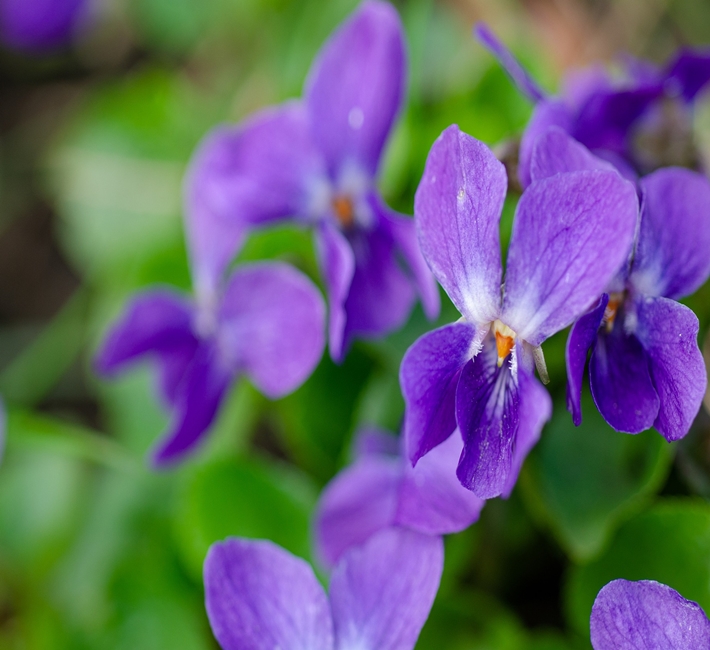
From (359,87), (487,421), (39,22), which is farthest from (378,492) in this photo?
(39,22)

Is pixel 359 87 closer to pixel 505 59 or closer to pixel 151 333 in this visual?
pixel 505 59

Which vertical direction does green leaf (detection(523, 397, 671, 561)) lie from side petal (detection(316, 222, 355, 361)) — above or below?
below

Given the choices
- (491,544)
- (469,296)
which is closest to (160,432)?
(491,544)

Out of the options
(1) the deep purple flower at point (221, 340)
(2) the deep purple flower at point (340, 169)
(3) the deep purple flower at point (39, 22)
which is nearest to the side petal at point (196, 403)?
(1) the deep purple flower at point (221, 340)

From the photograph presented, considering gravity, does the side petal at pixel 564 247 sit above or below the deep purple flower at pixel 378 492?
above

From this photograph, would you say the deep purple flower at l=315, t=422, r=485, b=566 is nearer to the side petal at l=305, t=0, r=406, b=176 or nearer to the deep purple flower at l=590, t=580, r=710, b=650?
the deep purple flower at l=590, t=580, r=710, b=650

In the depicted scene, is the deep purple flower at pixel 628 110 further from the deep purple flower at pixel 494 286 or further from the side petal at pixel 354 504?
the side petal at pixel 354 504

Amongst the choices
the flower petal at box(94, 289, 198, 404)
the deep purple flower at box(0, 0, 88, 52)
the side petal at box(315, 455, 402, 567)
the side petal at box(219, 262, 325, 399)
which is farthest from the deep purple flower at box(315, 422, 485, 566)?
the deep purple flower at box(0, 0, 88, 52)
